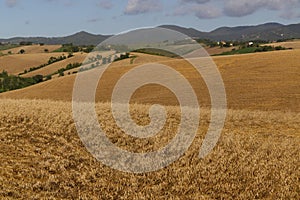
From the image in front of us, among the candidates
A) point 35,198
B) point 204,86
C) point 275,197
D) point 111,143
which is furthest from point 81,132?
point 204,86

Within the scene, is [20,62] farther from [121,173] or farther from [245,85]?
[121,173]

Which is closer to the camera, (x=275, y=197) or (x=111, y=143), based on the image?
(x=275, y=197)

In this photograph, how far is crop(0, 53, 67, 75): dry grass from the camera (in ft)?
349

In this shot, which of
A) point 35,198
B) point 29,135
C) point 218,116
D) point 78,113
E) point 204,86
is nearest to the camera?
point 35,198

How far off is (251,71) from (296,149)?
34.8 m

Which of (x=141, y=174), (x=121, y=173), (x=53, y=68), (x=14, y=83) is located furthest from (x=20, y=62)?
(x=141, y=174)

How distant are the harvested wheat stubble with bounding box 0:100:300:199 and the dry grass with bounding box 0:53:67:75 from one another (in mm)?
98614

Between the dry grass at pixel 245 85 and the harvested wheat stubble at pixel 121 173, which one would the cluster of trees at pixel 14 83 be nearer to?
the dry grass at pixel 245 85

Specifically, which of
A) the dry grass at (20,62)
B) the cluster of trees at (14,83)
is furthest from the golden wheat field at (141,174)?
the dry grass at (20,62)

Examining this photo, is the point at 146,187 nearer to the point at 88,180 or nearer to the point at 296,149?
the point at 88,180

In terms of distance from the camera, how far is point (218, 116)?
49.5 ft

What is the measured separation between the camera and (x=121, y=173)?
333 inches

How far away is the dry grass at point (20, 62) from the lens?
10649cm

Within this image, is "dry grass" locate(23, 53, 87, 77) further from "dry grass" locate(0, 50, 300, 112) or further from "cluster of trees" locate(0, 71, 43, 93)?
"dry grass" locate(0, 50, 300, 112)
